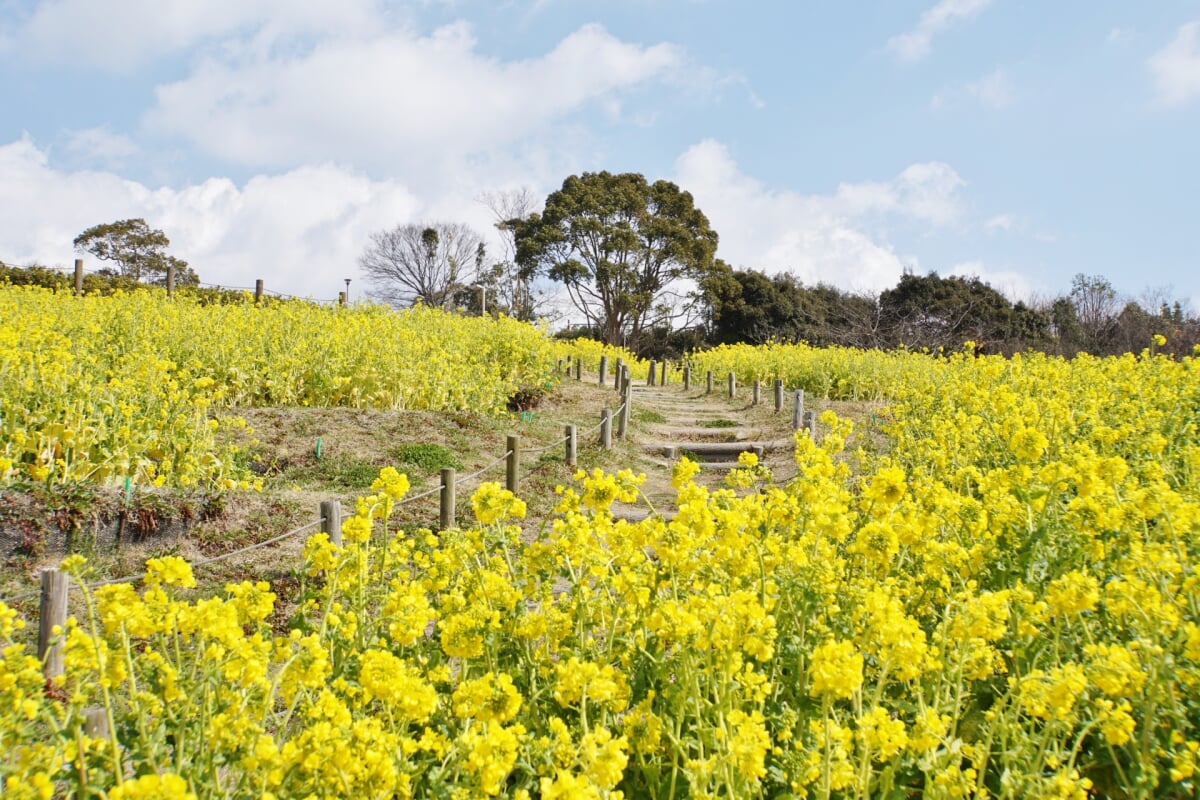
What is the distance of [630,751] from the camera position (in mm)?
2123

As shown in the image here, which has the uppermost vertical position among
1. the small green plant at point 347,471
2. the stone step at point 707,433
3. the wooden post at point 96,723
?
the stone step at point 707,433

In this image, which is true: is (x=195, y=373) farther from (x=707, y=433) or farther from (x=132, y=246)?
(x=132, y=246)

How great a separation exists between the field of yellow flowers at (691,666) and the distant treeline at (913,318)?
2148 cm

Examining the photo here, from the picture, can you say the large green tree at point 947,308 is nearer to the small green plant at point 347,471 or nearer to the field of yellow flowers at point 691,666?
the small green plant at point 347,471

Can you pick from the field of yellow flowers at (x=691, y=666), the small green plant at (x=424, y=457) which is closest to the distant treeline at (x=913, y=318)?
the small green plant at (x=424, y=457)

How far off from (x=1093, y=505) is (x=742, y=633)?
4.64ft

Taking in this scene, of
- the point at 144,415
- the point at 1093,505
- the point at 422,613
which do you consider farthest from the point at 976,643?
the point at 144,415

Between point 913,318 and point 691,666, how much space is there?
28.1 m

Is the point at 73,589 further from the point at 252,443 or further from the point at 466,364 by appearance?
the point at 466,364

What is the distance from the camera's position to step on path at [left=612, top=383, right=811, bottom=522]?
9.44 m

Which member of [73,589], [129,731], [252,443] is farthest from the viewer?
[252,443]

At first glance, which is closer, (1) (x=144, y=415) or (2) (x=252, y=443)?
(1) (x=144, y=415)

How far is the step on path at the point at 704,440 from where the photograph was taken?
9.44 metres

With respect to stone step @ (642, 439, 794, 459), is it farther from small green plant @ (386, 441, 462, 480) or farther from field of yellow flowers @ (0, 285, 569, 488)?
small green plant @ (386, 441, 462, 480)
